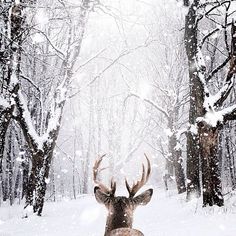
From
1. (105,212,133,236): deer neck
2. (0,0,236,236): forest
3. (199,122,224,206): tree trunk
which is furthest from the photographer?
(199,122,224,206): tree trunk

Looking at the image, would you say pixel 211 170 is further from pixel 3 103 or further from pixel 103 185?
pixel 103 185

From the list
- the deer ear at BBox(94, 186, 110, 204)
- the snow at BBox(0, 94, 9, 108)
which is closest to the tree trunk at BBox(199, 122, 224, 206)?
the snow at BBox(0, 94, 9, 108)

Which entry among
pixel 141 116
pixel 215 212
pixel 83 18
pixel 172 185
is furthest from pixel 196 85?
pixel 141 116

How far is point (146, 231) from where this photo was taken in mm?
7926

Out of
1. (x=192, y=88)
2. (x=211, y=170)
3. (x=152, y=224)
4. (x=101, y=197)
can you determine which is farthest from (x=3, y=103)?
(x=101, y=197)

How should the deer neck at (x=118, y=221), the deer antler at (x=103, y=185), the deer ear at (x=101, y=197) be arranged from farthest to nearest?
1. the deer antler at (x=103, y=185)
2. the deer ear at (x=101, y=197)
3. the deer neck at (x=118, y=221)

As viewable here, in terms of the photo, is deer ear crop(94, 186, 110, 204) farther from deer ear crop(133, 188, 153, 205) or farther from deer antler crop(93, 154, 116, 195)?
deer ear crop(133, 188, 153, 205)

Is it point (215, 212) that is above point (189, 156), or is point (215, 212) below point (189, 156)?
below

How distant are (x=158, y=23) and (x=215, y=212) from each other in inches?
488

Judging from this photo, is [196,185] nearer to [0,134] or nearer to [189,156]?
[189,156]

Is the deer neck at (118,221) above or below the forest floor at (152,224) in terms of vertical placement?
above

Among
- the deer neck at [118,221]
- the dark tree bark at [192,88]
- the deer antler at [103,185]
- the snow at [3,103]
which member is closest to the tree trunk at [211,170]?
the dark tree bark at [192,88]

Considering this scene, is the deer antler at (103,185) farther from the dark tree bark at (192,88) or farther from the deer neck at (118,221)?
the dark tree bark at (192,88)

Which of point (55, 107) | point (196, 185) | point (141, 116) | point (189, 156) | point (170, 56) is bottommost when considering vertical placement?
point (196, 185)
